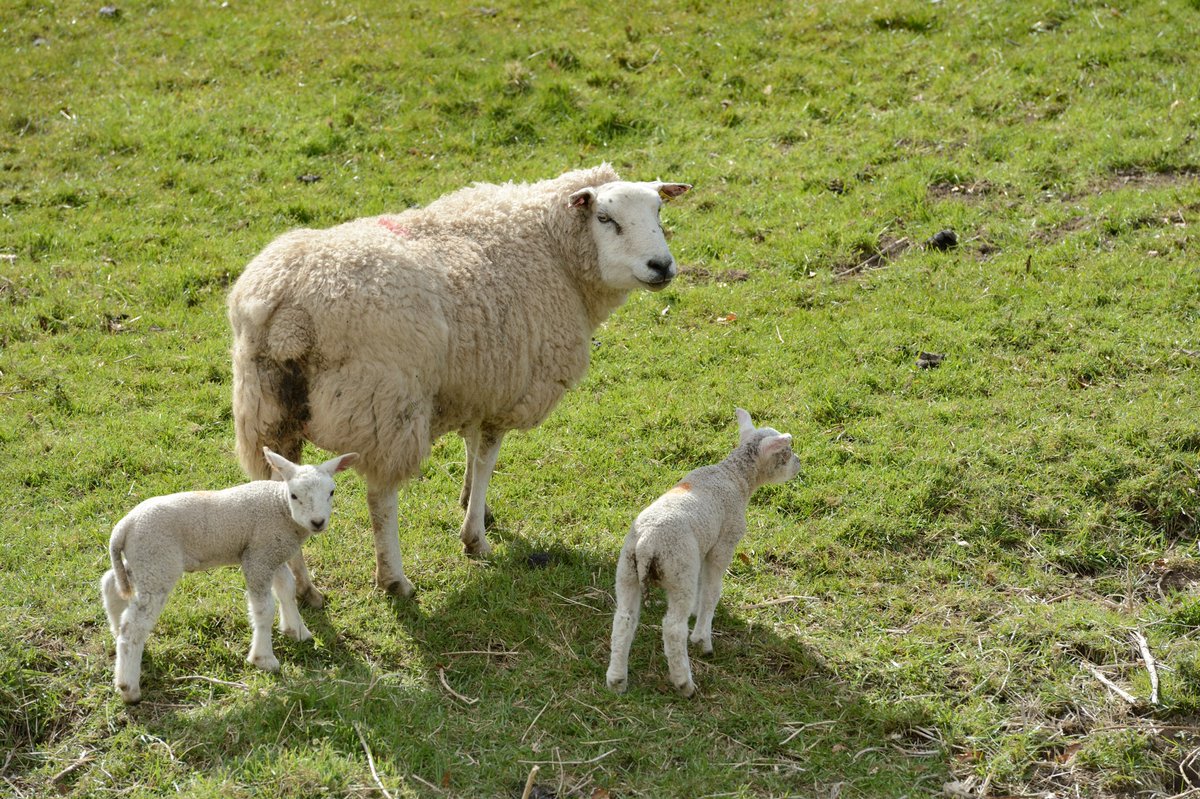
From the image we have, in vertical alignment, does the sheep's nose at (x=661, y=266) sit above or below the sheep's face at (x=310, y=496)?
above

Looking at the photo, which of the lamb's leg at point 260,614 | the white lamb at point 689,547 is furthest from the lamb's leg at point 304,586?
the white lamb at point 689,547

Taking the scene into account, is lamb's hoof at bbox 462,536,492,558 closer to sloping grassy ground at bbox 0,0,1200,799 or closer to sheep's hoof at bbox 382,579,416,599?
sloping grassy ground at bbox 0,0,1200,799

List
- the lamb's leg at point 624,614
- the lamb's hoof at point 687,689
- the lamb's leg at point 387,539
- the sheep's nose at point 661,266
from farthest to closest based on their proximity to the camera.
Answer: the sheep's nose at point 661,266, the lamb's leg at point 387,539, the lamb's hoof at point 687,689, the lamb's leg at point 624,614

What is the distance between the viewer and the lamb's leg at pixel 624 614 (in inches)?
227

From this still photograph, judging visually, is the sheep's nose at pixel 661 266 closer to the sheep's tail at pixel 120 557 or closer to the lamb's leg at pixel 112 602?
the sheep's tail at pixel 120 557

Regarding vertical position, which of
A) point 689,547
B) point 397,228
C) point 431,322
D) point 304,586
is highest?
point 397,228

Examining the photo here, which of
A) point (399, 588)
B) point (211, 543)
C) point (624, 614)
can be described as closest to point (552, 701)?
point (624, 614)

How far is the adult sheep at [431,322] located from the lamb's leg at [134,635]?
1.00 m

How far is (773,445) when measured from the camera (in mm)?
6324

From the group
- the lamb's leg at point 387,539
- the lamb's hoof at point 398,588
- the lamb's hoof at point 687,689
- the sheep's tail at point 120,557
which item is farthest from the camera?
the lamb's hoof at point 398,588

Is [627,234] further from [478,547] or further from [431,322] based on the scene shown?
[478,547]

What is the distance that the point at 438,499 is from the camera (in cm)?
815

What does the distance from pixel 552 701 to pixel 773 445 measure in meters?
1.81

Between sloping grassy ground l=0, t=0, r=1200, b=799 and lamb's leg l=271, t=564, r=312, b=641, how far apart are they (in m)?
0.10
